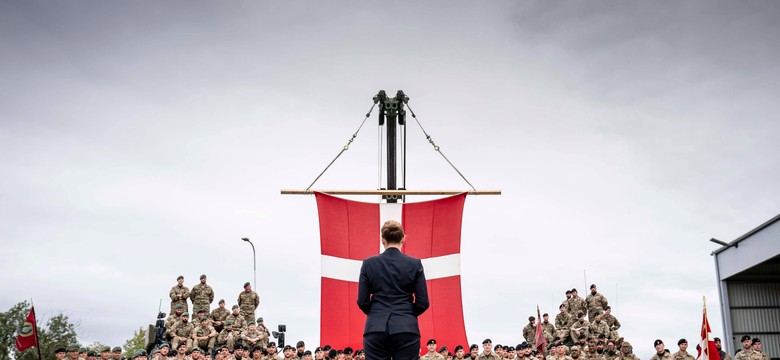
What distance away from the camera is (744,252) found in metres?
22.6

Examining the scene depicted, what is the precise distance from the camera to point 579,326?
18797 mm

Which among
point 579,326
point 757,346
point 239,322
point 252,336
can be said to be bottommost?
point 757,346

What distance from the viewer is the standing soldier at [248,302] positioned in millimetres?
19156

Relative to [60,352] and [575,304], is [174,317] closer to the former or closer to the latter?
[60,352]

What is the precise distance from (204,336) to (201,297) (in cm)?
161

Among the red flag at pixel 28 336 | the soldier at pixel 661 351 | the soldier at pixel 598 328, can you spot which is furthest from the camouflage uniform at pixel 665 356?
the red flag at pixel 28 336

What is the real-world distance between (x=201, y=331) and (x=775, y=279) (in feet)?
62.3

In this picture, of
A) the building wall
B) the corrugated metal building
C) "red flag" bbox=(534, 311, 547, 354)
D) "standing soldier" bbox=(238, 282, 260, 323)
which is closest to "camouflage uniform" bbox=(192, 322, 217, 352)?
"standing soldier" bbox=(238, 282, 260, 323)

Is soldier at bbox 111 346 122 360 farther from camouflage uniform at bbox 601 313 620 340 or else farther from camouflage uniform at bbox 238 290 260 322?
camouflage uniform at bbox 601 313 620 340

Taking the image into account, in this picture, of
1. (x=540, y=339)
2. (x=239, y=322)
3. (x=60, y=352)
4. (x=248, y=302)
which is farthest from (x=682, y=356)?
(x=60, y=352)

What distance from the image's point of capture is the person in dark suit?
5.29 m

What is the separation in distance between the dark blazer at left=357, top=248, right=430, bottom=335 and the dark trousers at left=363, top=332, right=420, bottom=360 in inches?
2.7

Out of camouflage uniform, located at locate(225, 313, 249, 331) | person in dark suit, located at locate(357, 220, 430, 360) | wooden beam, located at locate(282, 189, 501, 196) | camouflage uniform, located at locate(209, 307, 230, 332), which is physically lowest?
person in dark suit, located at locate(357, 220, 430, 360)

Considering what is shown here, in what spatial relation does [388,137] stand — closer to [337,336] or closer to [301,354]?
[337,336]
